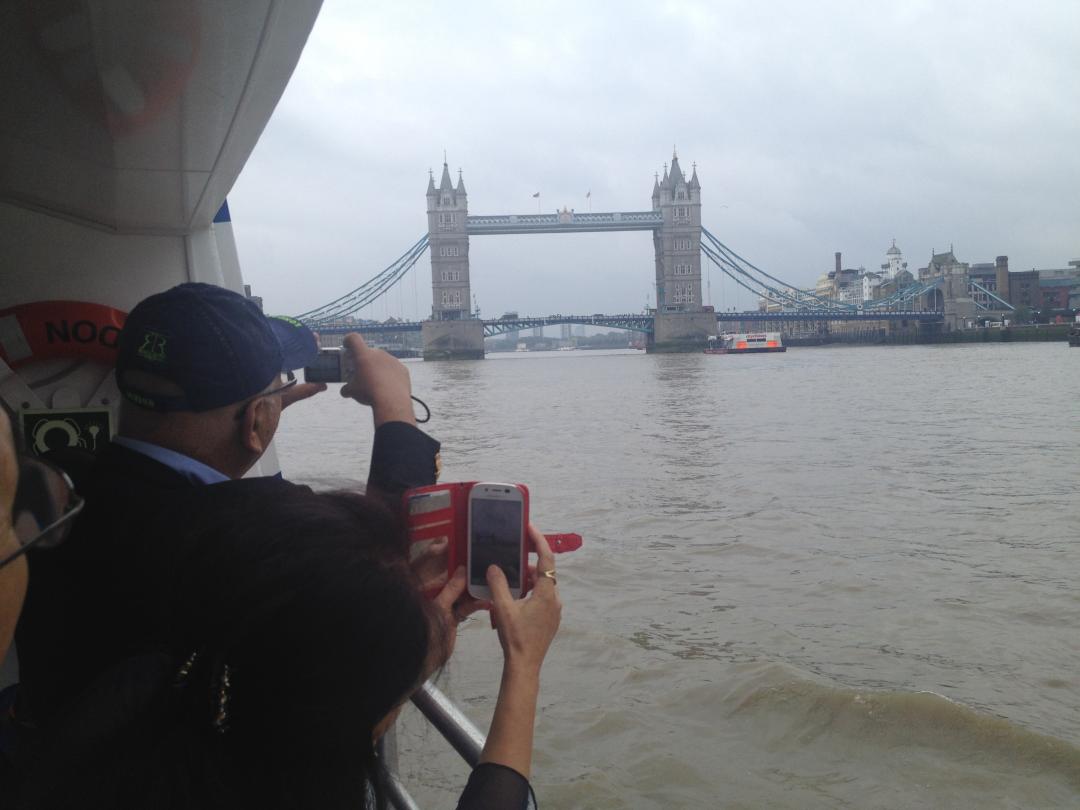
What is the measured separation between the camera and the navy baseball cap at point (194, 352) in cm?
87

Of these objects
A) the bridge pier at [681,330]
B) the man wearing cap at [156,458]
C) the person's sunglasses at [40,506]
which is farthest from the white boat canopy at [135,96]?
the bridge pier at [681,330]

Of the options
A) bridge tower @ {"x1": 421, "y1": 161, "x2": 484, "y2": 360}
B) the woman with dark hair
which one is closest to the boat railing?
the woman with dark hair

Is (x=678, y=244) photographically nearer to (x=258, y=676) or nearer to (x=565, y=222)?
(x=565, y=222)

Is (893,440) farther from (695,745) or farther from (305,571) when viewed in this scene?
(305,571)

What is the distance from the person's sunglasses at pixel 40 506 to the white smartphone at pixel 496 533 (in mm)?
379

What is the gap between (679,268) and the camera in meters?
54.6

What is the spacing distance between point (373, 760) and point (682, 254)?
56.0 meters

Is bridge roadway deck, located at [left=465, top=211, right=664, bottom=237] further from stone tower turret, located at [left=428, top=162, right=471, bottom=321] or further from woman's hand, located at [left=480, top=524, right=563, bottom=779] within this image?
woman's hand, located at [left=480, top=524, right=563, bottom=779]

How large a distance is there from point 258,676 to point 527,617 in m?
0.27

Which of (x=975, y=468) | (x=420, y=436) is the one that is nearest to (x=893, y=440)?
(x=975, y=468)

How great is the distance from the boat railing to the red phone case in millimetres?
147

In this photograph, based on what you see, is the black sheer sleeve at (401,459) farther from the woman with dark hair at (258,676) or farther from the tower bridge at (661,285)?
the tower bridge at (661,285)

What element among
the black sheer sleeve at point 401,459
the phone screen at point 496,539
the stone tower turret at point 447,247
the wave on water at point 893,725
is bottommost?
the wave on water at point 893,725

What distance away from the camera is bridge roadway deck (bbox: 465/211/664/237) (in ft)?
174
